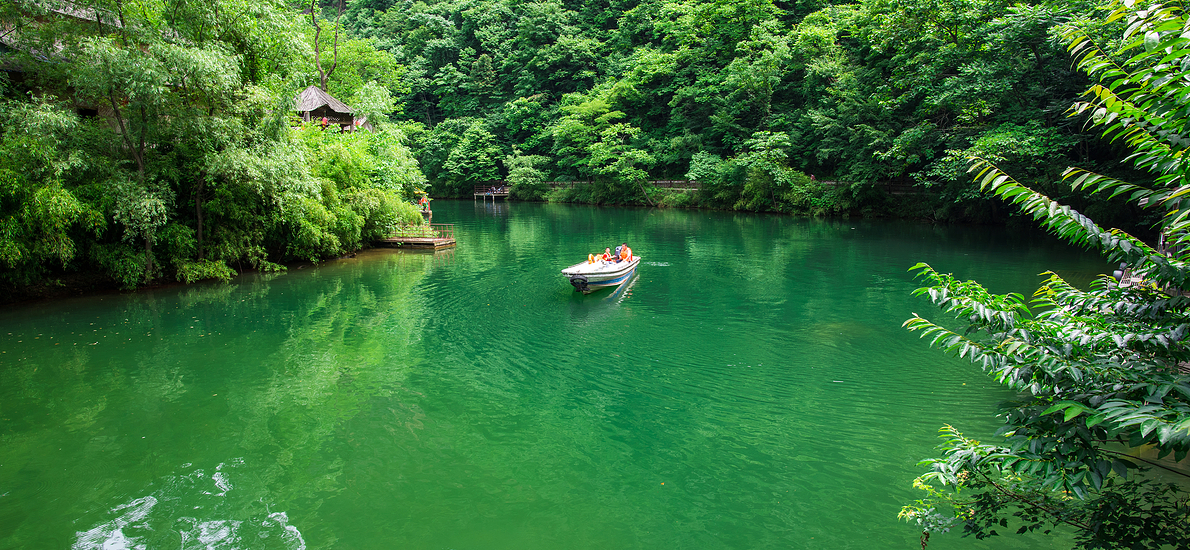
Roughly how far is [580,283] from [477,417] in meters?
8.91

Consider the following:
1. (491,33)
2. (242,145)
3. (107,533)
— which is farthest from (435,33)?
(107,533)

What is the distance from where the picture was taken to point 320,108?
32.5 metres

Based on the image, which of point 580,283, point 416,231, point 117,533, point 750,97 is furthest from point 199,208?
point 750,97

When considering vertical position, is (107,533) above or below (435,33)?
below

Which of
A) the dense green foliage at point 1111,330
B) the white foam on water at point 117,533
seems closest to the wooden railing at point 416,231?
the white foam on water at point 117,533

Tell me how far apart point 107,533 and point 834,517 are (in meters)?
8.12

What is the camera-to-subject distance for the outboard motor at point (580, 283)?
18.1m

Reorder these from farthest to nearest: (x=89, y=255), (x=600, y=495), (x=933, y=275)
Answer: (x=89, y=255) < (x=600, y=495) < (x=933, y=275)

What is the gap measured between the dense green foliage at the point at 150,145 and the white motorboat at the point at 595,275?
361 inches

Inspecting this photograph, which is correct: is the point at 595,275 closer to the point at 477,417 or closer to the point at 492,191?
the point at 477,417

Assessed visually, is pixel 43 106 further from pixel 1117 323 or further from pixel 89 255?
pixel 1117 323

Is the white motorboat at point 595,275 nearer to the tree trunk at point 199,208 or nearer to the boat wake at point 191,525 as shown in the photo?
the boat wake at point 191,525

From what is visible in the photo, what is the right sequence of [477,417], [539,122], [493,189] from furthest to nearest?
[493,189]
[539,122]
[477,417]

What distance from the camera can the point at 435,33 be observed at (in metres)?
74.6
